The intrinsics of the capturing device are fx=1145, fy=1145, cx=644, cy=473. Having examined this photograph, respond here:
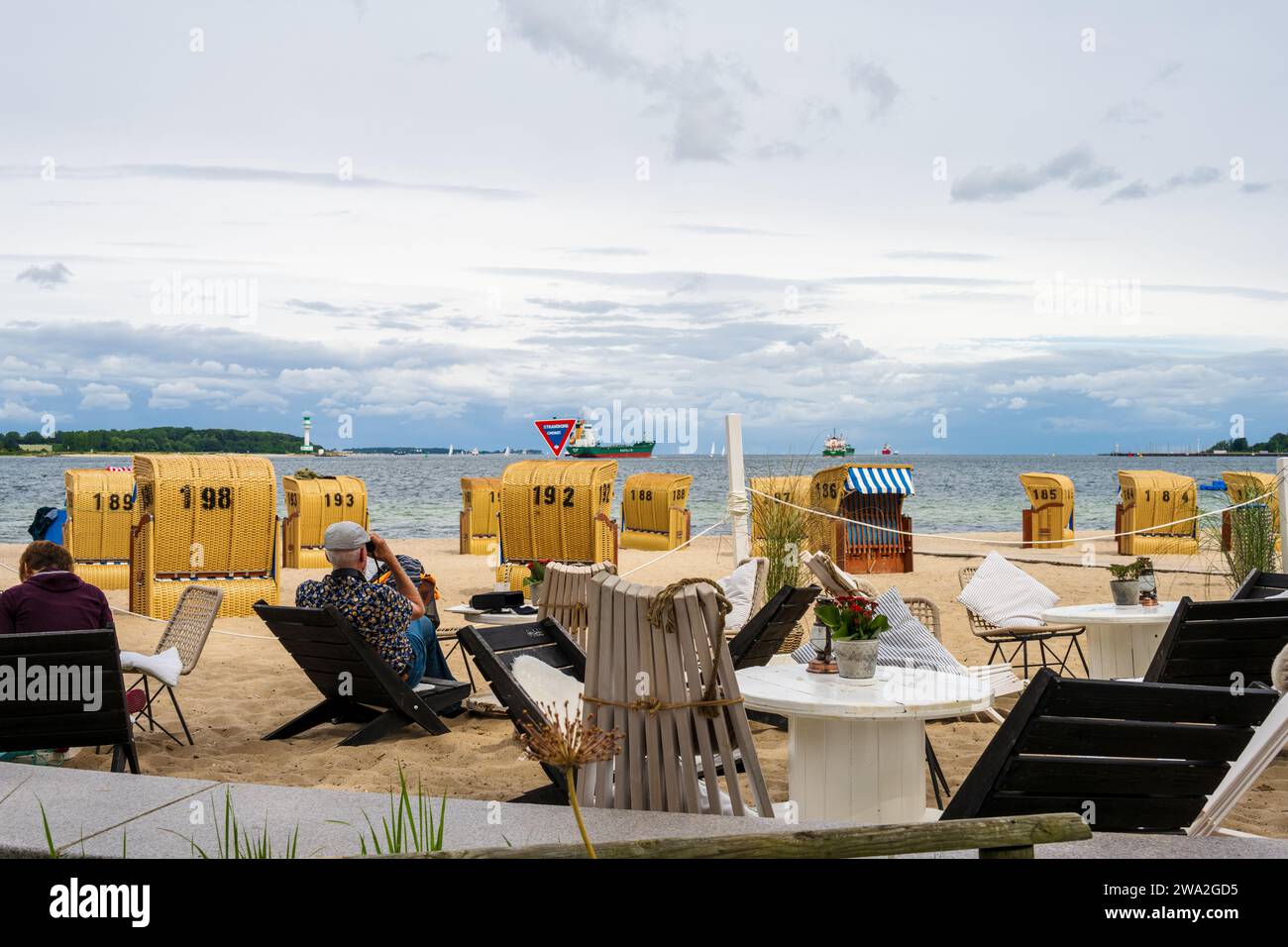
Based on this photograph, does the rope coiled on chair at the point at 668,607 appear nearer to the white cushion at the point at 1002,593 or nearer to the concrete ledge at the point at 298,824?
the concrete ledge at the point at 298,824

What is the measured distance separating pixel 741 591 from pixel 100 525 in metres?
9.92

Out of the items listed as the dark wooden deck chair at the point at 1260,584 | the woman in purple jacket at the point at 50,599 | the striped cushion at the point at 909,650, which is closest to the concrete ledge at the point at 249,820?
the woman in purple jacket at the point at 50,599

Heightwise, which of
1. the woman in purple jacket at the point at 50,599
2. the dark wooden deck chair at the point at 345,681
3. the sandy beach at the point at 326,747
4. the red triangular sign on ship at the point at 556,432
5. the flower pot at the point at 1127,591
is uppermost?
the red triangular sign on ship at the point at 556,432

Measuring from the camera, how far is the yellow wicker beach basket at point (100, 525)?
13.6 meters

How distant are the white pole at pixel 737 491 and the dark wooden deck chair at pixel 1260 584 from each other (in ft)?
10.3

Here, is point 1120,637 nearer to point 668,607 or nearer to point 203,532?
point 668,607

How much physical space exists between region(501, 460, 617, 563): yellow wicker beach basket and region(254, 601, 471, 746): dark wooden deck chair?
20.6 feet

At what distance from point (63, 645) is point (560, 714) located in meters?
1.96

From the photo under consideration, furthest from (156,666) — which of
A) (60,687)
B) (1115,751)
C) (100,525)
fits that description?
(100,525)

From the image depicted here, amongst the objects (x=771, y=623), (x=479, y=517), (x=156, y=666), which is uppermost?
(x=479, y=517)

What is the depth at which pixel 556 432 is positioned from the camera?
37.7ft
